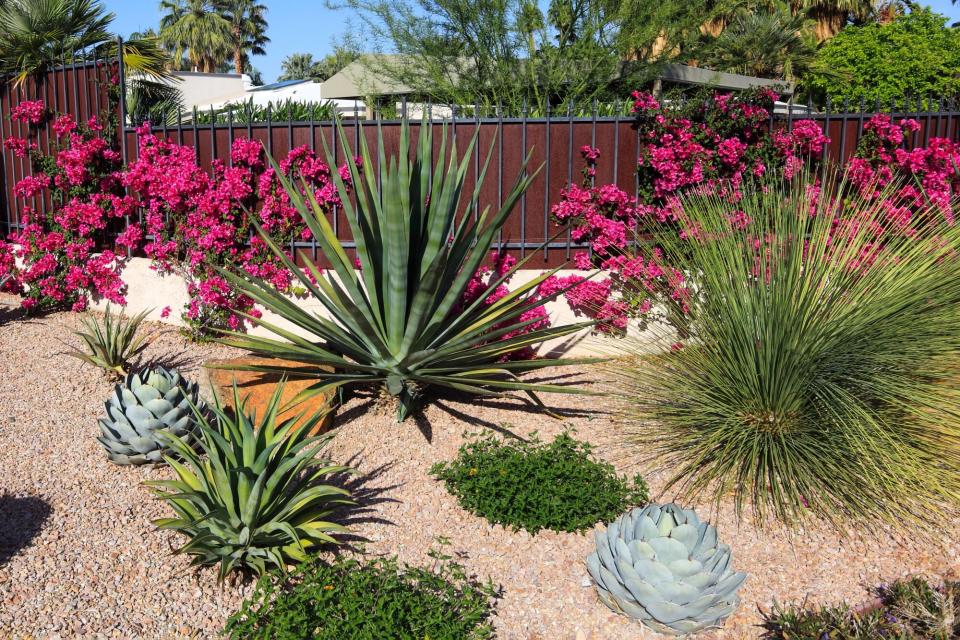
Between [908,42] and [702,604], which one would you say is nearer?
[702,604]

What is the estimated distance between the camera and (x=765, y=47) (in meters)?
19.1

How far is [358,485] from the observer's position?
434cm

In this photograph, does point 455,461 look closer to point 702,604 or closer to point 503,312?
point 503,312

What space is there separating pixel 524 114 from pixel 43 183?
16.8 feet

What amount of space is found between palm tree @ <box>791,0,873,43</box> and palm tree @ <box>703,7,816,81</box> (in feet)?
6.25

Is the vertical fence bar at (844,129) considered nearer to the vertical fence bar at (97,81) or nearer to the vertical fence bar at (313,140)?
the vertical fence bar at (313,140)

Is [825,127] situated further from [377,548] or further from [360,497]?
[377,548]

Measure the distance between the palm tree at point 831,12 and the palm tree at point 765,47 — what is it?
1905 millimetres

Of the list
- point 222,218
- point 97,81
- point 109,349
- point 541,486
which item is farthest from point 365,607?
point 97,81

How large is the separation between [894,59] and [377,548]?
2147cm

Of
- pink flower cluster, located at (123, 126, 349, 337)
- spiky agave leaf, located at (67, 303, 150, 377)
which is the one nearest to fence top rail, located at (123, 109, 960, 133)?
pink flower cluster, located at (123, 126, 349, 337)

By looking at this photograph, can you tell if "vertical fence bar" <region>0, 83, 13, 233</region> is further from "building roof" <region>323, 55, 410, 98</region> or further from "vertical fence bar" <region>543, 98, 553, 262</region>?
"vertical fence bar" <region>543, 98, 553, 262</region>

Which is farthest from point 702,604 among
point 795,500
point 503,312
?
point 503,312

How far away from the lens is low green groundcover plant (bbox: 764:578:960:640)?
2.82 metres
